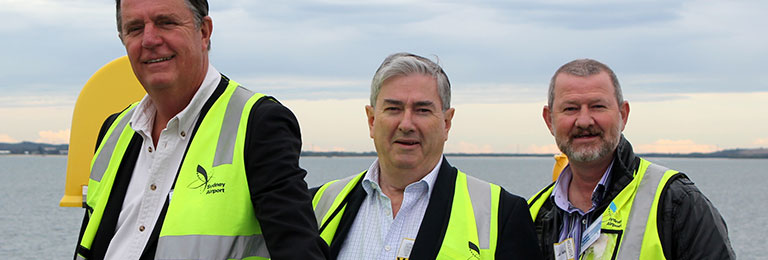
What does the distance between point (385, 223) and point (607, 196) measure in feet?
4.01

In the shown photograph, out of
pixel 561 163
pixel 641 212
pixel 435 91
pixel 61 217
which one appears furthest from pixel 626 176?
pixel 61 217

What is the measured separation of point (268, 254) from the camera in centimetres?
299

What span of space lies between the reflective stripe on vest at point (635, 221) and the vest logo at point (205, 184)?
2.29 m

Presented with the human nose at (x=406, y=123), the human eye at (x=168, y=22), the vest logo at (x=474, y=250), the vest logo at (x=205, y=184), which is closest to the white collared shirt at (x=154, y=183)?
the vest logo at (x=205, y=184)

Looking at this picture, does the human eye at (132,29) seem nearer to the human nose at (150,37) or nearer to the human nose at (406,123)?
the human nose at (150,37)

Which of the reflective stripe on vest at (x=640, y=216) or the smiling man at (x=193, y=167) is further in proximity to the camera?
the reflective stripe on vest at (x=640, y=216)

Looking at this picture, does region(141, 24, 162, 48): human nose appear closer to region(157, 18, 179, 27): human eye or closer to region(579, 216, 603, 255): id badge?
region(157, 18, 179, 27): human eye

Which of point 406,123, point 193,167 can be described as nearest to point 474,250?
point 406,123

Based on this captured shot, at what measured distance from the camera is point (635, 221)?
432 centimetres

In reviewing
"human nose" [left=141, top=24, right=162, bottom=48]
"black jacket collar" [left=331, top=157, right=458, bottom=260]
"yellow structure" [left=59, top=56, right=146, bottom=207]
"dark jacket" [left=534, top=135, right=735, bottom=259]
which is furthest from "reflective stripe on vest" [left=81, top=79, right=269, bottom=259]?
"yellow structure" [left=59, top=56, right=146, bottom=207]

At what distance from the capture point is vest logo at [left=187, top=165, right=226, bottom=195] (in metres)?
2.94

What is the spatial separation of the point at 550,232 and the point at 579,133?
587 mm

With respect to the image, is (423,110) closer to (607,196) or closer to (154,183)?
(607,196)

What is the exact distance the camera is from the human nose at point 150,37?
10.0 feet
